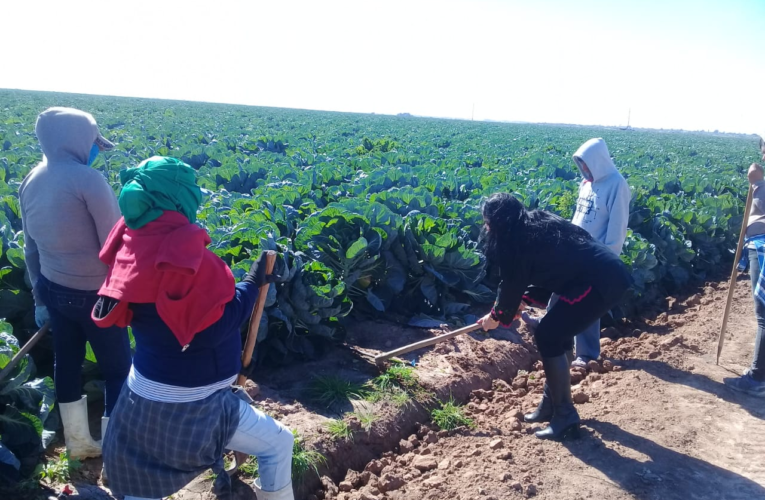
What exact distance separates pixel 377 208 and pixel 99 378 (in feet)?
8.72

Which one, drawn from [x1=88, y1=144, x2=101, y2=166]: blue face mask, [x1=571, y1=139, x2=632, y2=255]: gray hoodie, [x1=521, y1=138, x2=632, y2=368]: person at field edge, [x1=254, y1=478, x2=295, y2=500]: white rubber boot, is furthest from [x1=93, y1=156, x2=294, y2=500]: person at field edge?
[x1=571, y1=139, x2=632, y2=255]: gray hoodie

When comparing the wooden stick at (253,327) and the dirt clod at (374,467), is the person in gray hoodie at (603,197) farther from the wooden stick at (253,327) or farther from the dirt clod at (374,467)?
the wooden stick at (253,327)

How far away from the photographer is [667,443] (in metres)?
3.58

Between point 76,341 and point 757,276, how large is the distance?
4.50 metres

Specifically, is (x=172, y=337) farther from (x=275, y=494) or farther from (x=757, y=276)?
(x=757, y=276)

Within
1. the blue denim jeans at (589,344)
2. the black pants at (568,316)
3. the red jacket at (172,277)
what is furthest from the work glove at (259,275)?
the blue denim jeans at (589,344)

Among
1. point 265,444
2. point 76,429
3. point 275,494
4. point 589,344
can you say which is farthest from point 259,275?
point 589,344

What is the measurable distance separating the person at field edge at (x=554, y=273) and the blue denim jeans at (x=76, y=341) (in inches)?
78.8

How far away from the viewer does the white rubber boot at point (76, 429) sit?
2900mm

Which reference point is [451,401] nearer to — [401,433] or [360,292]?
[401,433]

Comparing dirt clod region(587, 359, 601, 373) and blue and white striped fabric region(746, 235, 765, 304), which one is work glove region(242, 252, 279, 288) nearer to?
dirt clod region(587, 359, 601, 373)

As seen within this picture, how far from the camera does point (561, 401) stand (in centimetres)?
357

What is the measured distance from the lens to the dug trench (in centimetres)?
316

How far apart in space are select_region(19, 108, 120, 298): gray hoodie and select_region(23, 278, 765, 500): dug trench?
3.46ft
